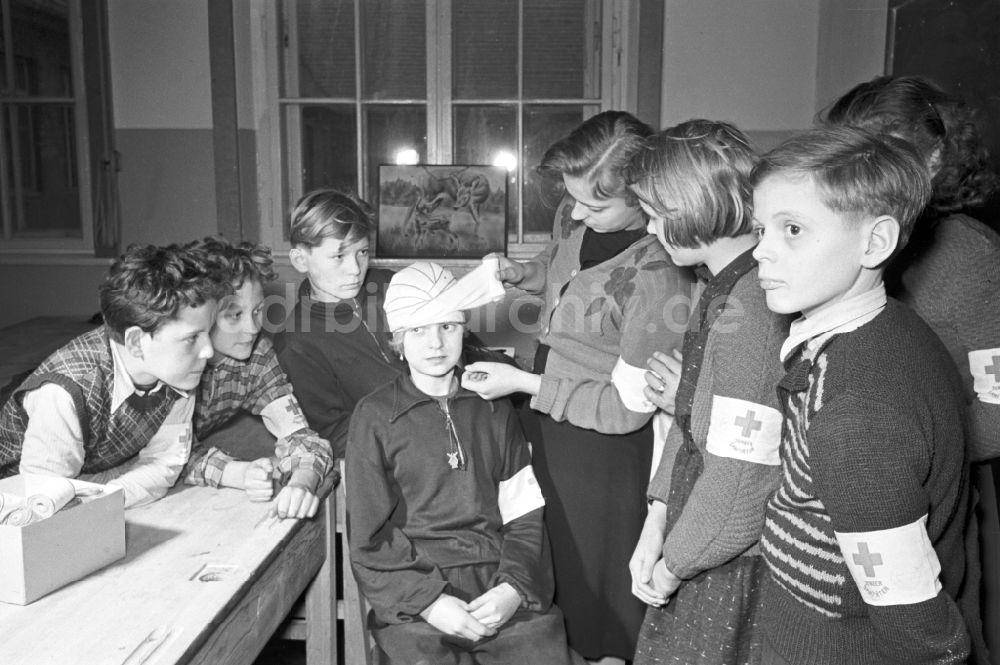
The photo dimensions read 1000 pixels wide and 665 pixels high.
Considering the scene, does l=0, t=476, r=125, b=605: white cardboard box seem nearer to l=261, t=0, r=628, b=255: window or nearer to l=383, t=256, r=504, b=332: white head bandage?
l=383, t=256, r=504, b=332: white head bandage

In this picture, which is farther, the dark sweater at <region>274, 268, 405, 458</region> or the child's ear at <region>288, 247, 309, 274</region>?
the child's ear at <region>288, 247, 309, 274</region>

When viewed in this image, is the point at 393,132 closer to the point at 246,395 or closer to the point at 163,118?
the point at 163,118

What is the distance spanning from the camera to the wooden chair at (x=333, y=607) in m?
1.89

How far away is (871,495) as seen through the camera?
3.23 feet

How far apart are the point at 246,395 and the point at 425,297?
57 cm

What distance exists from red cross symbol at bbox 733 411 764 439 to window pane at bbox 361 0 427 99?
13.1 feet

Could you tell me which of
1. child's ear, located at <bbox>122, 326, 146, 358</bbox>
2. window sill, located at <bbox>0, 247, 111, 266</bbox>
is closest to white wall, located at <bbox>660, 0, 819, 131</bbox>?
window sill, located at <bbox>0, 247, 111, 266</bbox>

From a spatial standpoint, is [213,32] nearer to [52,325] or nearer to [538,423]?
[52,325]

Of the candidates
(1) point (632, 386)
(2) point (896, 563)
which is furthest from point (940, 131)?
(2) point (896, 563)

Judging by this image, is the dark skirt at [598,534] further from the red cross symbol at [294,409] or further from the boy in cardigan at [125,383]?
the boy in cardigan at [125,383]

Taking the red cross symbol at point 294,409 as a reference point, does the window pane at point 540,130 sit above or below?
above

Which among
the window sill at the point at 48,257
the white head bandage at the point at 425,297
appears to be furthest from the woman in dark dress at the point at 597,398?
the window sill at the point at 48,257

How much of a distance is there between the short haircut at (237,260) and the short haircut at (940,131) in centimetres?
133

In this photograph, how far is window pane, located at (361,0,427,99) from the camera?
481cm
